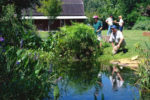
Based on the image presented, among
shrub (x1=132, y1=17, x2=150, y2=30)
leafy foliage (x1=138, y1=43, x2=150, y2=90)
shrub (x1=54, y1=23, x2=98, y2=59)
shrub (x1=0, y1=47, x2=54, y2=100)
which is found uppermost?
shrub (x1=0, y1=47, x2=54, y2=100)

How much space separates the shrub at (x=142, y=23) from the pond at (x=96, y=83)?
30.1m

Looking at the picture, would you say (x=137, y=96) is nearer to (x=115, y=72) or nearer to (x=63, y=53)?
(x=115, y=72)

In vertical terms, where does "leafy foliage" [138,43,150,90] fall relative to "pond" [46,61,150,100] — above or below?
above

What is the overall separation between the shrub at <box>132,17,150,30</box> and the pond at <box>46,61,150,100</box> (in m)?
30.1

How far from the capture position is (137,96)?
22.9ft

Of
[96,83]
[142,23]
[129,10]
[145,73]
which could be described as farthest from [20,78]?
[129,10]

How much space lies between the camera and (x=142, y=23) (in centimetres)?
4219

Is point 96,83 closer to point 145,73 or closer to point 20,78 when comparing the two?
point 145,73

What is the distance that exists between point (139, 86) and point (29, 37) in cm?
634

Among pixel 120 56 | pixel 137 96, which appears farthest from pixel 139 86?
pixel 120 56

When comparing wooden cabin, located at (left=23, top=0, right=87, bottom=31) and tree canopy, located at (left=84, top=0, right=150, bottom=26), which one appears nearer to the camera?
wooden cabin, located at (left=23, top=0, right=87, bottom=31)

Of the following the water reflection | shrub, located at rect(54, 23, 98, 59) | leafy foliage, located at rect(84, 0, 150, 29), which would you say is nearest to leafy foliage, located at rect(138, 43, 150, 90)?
the water reflection

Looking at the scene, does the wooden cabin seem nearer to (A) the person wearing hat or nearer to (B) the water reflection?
(A) the person wearing hat

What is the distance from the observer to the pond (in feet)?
23.1
